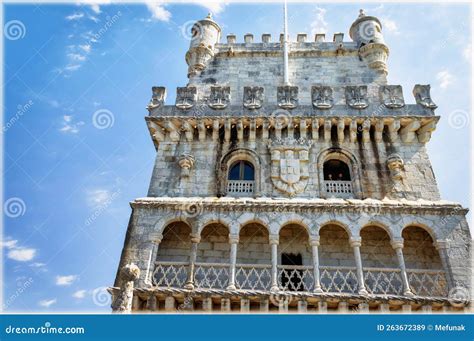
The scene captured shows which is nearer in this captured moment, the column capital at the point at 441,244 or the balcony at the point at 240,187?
the column capital at the point at 441,244

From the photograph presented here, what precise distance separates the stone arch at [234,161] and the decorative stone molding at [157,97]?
13.6 feet

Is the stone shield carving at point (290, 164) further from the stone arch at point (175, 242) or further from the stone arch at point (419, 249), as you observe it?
the stone arch at point (419, 249)

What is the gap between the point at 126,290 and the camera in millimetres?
13758

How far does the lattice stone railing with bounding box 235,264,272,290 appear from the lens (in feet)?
48.6

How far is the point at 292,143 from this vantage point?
1802cm

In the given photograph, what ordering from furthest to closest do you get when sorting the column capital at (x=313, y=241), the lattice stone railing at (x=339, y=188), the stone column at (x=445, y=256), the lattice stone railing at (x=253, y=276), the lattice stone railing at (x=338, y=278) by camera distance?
the lattice stone railing at (x=339, y=188) → the column capital at (x=313, y=241) → the lattice stone railing at (x=253, y=276) → the lattice stone railing at (x=338, y=278) → the stone column at (x=445, y=256)

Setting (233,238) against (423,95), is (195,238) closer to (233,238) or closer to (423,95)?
(233,238)

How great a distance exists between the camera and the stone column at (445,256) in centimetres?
1445

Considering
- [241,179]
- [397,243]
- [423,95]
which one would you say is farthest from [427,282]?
[423,95]

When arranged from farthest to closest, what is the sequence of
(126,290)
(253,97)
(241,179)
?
(253,97) < (241,179) < (126,290)

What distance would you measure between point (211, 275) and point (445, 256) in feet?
28.4

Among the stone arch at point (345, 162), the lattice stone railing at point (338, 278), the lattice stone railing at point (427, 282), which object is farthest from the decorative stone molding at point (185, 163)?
the lattice stone railing at point (427, 282)

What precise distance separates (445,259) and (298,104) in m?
8.96
